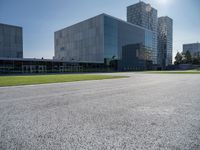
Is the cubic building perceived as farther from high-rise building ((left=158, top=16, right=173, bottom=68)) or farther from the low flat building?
high-rise building ((left=158, top=16, right=173, bottom=68))

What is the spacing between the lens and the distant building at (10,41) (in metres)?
64.0

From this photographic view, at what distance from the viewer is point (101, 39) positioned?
6881 centimetres

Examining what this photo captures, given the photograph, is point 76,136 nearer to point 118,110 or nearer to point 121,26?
point 118,110

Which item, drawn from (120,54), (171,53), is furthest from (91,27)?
(171,53)

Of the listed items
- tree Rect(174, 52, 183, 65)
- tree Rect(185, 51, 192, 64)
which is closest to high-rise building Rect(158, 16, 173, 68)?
tree Rect(174, 52, 183, 65)

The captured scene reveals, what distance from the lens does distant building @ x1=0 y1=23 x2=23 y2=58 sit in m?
64.0

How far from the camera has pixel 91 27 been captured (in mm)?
73375

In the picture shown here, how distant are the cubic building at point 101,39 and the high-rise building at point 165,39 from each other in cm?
5552

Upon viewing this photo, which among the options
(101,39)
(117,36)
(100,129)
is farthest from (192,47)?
(100,129)

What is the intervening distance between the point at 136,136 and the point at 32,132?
7.93 ft

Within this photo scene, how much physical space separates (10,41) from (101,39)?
1418 inches

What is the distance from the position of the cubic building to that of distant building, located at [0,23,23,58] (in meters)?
18.2

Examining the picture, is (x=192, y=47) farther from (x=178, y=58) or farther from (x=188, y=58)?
(x=178, y=58)

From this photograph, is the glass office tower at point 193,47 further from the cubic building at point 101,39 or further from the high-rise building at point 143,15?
the cubic building at point 101,39
